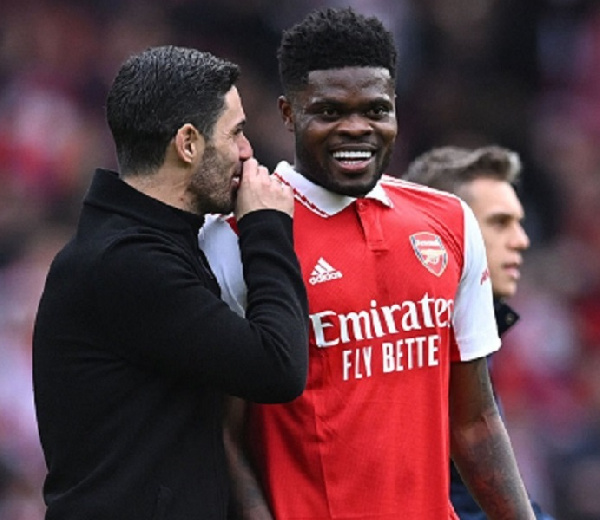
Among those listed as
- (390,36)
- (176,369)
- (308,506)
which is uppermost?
(390,36)

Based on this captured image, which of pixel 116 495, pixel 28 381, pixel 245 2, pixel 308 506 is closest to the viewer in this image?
pixel 116 495

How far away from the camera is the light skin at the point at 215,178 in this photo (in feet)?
12.1

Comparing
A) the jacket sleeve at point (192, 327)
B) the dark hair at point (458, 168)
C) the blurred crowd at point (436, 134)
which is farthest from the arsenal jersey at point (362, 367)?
the blurred crowd at point (436, 134)

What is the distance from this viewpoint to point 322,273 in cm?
380

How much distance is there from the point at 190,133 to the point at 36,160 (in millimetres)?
5354

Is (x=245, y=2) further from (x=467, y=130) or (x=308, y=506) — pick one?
(x=308, y=506)

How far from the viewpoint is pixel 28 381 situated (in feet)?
26.3

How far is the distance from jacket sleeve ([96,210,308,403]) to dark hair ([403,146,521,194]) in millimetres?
2130

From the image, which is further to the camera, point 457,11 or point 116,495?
point 457,11

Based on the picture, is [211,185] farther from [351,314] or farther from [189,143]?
[351,314]

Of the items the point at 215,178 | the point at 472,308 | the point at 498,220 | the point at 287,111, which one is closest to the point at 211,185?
the point at 215,178

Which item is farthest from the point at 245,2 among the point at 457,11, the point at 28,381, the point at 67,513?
the point at 67,513

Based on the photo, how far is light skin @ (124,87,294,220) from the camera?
370cm

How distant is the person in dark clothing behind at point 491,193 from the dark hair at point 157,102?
1.97m
